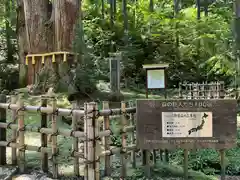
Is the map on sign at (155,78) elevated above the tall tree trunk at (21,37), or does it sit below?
below

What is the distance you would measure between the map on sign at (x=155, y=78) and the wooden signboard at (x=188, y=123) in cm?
302

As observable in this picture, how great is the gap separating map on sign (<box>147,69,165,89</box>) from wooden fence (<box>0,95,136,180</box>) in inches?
100.0

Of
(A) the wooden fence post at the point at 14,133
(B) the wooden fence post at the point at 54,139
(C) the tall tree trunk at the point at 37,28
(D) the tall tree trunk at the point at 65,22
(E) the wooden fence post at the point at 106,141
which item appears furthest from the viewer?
(C) the tall tree trunk at the point at 37,28

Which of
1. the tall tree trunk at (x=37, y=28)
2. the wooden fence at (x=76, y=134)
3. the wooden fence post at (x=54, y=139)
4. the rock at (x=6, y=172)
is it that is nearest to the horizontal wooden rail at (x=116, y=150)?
the wooden fence at (x=76, y=134)

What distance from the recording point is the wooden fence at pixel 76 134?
3.84 meters

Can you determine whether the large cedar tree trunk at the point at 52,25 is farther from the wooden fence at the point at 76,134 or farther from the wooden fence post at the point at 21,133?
the wooden fence post at the point at 21,133

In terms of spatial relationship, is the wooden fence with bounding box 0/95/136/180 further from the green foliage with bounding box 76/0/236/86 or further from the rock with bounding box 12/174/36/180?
the green foliage with bounding box 76/0/236/86

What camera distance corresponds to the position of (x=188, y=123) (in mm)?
4004

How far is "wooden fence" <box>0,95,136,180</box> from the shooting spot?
3842mm

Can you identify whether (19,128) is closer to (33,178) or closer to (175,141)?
(33,178)

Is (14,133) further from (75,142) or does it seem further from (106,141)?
(106,141)

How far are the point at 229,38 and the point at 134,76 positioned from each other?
205 inches

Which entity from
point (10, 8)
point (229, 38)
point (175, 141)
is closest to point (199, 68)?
point (229, 38)

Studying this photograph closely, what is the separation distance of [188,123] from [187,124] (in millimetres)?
17
